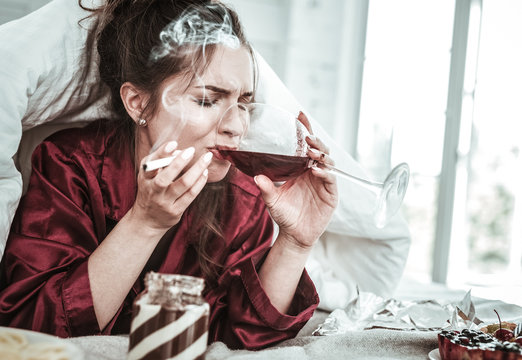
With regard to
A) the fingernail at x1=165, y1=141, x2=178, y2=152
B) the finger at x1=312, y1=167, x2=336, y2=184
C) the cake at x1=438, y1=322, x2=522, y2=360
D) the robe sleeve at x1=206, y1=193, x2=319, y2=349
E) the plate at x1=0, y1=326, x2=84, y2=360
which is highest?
the fingernail at x1=165, y1=141, x2=178, y2=152

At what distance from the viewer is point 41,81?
3.56 ft

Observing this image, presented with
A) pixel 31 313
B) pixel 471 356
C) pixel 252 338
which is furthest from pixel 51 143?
pixel 471 356

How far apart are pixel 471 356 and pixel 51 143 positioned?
94 cm

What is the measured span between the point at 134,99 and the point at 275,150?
0.32 metres

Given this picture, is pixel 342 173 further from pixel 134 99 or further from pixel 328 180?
pixel 134 99

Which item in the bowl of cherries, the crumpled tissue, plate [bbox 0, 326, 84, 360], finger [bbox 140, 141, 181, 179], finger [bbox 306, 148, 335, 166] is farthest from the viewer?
the crumpled tissue

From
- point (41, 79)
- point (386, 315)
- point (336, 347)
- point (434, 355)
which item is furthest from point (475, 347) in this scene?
point (41, 79)

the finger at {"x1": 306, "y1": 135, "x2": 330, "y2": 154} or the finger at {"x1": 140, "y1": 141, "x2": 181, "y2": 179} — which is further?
the finger at {"x1": 306, "y1": 135, "x2": 330, "y2": 154}

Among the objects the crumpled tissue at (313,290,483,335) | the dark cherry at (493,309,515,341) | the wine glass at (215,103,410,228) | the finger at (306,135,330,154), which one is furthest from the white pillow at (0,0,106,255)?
the dark cherry at (493,309,515,341)

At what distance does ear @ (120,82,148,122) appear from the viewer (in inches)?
38.6

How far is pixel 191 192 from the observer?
865 millimetres

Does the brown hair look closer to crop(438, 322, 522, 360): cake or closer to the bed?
the bed

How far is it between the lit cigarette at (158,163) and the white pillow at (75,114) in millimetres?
352

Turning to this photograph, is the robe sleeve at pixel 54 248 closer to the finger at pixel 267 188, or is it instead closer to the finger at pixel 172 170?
the finger at pixel 172 170
